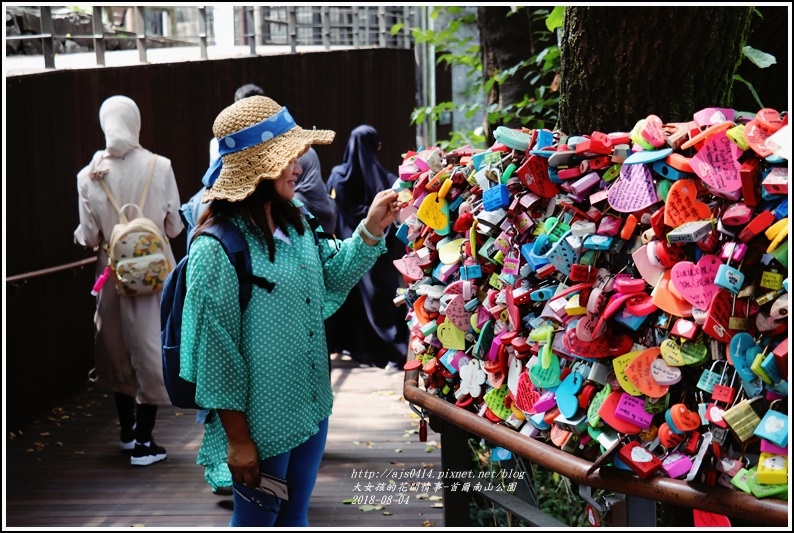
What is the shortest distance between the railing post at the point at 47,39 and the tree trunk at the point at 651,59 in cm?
511

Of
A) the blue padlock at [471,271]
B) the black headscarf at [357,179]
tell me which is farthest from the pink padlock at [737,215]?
the black headscarf at [357,179]

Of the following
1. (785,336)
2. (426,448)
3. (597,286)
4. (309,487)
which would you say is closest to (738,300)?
(785,336)

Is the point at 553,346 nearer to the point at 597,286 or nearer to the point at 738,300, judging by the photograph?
the point at 597,286

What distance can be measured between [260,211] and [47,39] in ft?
17.4

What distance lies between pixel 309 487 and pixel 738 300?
1620mm

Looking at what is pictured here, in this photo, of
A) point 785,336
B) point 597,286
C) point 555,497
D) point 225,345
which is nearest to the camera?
point 785,336

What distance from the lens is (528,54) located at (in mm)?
6715

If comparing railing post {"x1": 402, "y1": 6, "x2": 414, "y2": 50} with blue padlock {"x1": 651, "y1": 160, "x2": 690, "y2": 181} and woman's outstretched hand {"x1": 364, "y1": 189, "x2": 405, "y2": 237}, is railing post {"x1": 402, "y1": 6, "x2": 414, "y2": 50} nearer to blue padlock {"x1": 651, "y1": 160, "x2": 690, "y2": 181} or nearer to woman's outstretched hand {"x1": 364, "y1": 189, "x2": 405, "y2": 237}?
woman's outstretched hand {"x1": 364, "y1": 189, "x2": 405, "y2": 237}

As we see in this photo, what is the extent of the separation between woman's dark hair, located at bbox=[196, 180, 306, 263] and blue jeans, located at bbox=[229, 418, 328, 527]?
0.64m

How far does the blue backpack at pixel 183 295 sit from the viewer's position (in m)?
3.17

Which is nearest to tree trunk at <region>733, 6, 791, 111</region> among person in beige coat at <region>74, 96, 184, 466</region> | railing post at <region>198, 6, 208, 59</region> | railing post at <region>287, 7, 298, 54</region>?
person in beige coat at <region>74, 96, 184, 466</region>

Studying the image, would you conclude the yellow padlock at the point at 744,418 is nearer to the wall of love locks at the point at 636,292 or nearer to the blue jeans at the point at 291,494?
the wall of love locks at the point at 636,292

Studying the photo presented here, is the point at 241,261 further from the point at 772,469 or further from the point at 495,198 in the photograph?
the point at 772,469

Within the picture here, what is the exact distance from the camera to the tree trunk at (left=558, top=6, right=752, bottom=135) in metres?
3.51
